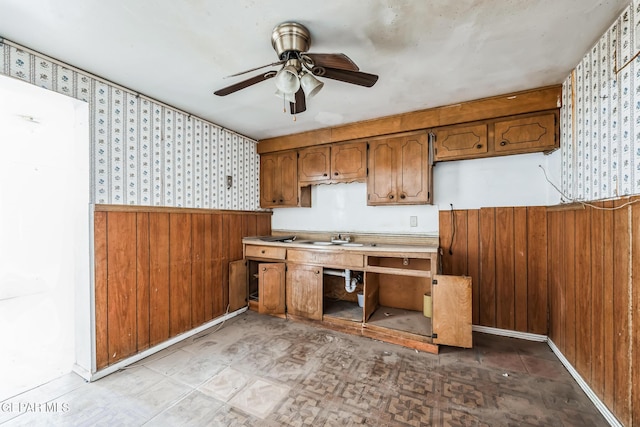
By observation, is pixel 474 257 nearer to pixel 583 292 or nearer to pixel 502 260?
pixel 502 260

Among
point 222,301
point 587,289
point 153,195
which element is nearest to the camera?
point 587,289

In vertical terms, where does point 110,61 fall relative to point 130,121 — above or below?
above

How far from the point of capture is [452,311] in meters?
2.22

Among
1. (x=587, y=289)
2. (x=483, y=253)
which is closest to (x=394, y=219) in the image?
(x=483, y=253)

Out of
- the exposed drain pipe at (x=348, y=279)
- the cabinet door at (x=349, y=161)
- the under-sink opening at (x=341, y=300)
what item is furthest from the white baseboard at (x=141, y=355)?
the cabinet door at (x=349, y=161)

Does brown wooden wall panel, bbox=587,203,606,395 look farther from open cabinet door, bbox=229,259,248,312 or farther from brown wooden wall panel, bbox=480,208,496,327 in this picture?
open cabinet door, bbox=229,259,248,312

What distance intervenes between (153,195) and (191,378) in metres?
1.61

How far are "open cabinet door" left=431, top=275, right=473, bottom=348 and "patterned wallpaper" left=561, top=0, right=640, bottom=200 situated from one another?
109 cm

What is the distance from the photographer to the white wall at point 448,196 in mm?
2527

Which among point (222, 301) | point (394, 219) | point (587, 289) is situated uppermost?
point (394, 219)

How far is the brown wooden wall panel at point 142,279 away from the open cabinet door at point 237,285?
3.04ft

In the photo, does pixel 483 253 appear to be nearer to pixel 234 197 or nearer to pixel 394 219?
pixel 394 219

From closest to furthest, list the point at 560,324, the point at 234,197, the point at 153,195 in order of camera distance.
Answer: the point at 560,324, the point at 153,195, the point at 234,197

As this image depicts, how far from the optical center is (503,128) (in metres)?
2.42
